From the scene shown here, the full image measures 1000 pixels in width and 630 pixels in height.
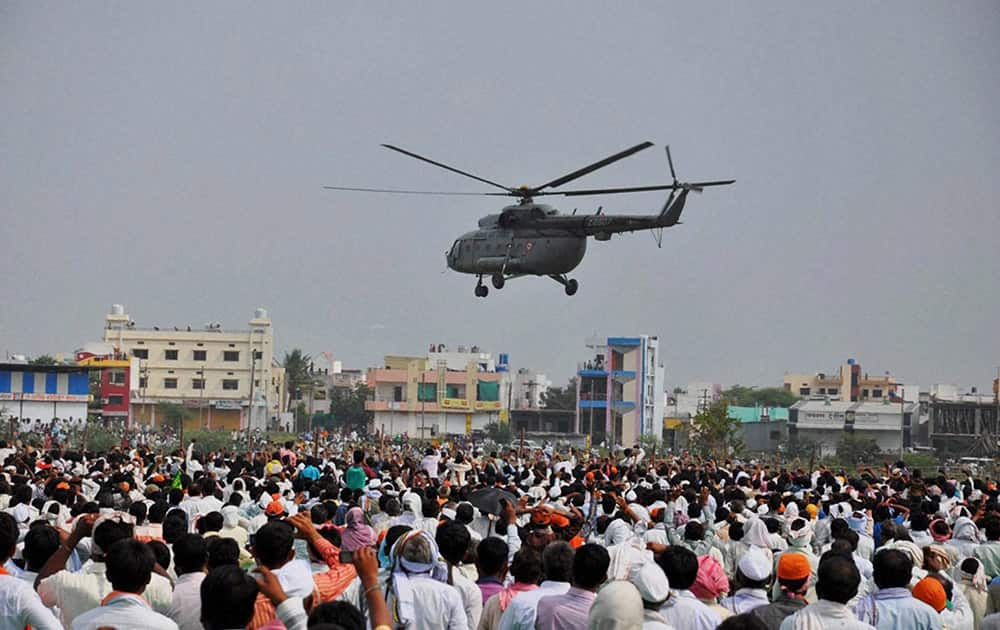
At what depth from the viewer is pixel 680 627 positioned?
805cm

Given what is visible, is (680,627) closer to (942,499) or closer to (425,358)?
(942,499)

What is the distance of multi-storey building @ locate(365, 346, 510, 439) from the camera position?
104562 millimetres

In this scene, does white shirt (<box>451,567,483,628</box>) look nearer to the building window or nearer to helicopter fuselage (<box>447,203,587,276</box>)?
helicopter fuselage (<box>447,203,587,276</box>)

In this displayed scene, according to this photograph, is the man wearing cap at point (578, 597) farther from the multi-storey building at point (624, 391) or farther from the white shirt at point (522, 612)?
the multi-storey building at point (624, 391)

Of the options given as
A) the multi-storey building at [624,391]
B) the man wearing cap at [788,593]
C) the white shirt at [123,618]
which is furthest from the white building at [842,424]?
the white shirt at [123,618]

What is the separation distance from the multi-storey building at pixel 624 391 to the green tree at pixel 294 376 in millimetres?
26169

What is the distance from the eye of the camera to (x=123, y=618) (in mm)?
6582

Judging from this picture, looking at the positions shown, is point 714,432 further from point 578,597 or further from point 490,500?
point 578,597

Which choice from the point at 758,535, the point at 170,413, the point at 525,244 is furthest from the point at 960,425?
the point at 758,535

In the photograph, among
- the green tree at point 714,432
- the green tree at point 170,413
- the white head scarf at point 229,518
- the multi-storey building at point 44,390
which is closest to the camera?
the white head scarf at point 229,518

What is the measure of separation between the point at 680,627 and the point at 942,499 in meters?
13.5

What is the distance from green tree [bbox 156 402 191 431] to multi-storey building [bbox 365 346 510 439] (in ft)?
45.5

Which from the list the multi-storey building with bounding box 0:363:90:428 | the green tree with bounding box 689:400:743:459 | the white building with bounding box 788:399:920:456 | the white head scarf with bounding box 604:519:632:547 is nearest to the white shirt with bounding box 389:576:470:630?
the white head scarf with bounding box 604:519:632:547

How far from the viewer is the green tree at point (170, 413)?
97.6 meters
